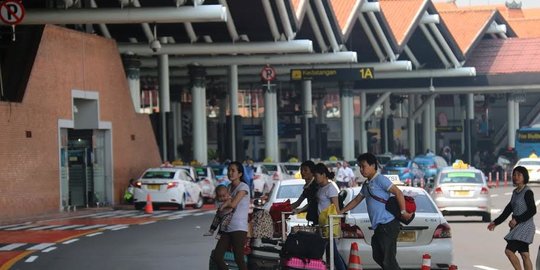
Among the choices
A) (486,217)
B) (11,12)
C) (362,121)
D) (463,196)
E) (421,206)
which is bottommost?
(486,217)

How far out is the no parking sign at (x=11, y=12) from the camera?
3553 centimetres

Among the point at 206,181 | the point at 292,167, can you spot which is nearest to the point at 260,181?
the point at 206,181

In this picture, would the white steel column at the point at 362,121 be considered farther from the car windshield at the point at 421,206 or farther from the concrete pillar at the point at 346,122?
the car windshield at the point at 421,206

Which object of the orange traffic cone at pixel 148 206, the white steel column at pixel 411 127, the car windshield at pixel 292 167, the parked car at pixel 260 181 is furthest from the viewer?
the white steel column at pixel 411 127

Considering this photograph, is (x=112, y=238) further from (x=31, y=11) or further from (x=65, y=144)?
(x=65, y=144)

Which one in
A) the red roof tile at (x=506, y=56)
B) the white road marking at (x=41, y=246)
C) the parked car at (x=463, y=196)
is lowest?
the white road marking at (x=41, y=246)

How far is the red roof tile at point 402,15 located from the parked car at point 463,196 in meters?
35.9

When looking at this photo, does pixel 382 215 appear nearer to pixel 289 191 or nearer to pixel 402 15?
pixel 289 191

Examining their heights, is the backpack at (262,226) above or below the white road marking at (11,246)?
above

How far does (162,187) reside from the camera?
41812mm

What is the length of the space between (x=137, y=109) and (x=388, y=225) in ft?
121

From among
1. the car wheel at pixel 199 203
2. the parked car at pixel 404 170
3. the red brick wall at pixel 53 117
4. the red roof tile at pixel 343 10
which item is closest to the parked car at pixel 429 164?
the parked car at pixel 404 170

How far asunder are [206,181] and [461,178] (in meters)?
14.0

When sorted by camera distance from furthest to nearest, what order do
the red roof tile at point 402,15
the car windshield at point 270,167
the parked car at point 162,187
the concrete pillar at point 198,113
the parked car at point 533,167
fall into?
the red roof tile at point 402,15 → the parked car at point 533,167 → the concrete pillar at point 198,113 → the car windshield at point 270,167 → the parked car at point 162,187
